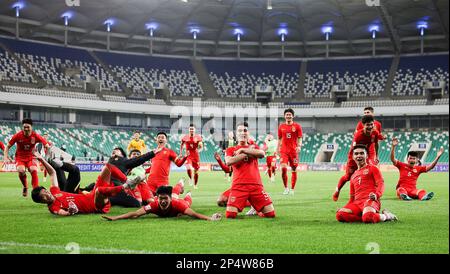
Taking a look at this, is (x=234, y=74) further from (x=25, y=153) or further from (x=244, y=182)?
(x=244, y=182)

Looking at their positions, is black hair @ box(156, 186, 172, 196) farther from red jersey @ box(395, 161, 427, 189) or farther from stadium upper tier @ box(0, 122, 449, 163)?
stadium upper tier @ box(0, 122, 449, 163)

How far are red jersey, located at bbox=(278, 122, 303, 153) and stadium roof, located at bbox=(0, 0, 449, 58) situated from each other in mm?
32357

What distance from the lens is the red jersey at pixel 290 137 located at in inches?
662

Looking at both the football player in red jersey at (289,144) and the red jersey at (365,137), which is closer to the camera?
the red jersey at (365,137)

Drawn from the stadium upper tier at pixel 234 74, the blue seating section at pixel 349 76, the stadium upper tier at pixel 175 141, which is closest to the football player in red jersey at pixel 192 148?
the stadium upper tier at pixel 175 141

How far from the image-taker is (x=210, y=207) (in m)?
12.3

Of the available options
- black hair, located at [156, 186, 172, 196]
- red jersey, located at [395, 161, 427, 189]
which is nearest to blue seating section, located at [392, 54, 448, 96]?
red jersey, located at [395, 161, 427, 189]

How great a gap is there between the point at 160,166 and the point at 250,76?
168 ft

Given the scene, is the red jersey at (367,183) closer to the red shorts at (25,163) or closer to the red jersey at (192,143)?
the red shorts at (25,163)

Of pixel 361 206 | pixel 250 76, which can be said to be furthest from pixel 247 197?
pixel 250 76

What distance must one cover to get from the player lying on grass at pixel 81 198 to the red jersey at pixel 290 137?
7.79 meters

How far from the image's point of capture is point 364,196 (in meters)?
9.15

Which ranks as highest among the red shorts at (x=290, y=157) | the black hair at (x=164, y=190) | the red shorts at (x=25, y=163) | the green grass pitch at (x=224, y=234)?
the red shorts at (x=290, y=157)

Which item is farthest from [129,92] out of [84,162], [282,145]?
[282,145]
